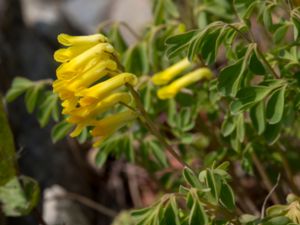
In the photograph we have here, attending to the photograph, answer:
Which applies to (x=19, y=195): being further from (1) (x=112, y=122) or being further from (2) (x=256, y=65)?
(2) (x=256, y=65)

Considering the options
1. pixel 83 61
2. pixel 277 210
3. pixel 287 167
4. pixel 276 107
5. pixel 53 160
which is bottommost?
pixel 53 160

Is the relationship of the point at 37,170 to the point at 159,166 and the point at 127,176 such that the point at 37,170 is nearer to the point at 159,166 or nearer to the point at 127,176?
the point at 127,176

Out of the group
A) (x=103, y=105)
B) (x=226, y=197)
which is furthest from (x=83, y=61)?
(x=226, y=197)

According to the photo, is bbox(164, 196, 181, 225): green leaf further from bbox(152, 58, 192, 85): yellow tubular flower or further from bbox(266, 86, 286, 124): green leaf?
bbox(152, 58, 192, 85): yellow tubular flower

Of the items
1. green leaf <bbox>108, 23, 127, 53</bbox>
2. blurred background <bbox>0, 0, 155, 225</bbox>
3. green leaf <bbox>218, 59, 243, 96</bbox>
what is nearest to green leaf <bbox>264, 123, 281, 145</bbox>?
green leaf <bbox>218, 59, 243, 96</bbox>

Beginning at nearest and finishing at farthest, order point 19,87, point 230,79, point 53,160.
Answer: point 230,79
point 19,87
point 53,160

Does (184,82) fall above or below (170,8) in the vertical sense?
below

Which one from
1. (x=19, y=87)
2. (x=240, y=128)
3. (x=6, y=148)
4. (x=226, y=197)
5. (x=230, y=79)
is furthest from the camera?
(x=19, y=87)

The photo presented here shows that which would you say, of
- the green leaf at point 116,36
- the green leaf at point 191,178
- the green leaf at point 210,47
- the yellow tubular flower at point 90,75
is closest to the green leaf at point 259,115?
the green leaf at point 210,47
